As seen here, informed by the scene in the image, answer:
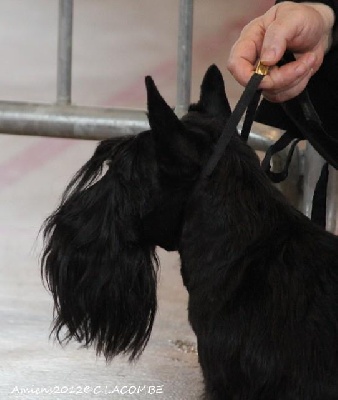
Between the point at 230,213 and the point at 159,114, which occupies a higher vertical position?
the point at 159,114

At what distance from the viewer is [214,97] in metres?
1.19

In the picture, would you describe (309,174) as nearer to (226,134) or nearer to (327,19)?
(327,19)

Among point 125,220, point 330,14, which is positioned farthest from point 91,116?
point 125,220

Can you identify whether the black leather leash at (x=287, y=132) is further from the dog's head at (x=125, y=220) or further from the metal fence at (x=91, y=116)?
Result: the metal fence at (x=91, y=116)

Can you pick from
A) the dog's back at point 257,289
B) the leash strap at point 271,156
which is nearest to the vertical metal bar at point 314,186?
the leash strap at point 271,156

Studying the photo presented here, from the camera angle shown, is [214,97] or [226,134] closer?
[226,134]

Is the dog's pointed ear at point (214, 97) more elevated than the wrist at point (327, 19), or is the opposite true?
the wrist at point (327, 19)

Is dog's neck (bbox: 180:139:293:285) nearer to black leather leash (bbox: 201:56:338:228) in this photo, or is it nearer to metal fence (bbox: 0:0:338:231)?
black leather leash (bbox: 201:56:338:228)

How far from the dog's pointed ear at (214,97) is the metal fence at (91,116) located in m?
0.59

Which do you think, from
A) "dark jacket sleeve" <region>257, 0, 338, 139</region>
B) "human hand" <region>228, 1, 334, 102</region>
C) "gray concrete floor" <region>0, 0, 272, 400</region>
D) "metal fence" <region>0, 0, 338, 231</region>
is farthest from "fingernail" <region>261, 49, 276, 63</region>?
"gray concrete floor" <region>0, 0, 272, 400</region>

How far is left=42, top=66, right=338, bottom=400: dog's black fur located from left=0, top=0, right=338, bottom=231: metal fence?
64cm

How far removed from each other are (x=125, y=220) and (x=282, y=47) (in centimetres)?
29

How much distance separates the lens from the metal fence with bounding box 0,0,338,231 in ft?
5.91

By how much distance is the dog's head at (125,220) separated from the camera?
1077mm
